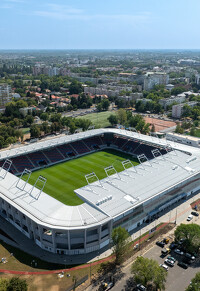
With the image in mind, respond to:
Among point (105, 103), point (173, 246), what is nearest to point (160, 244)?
point (173, 246)

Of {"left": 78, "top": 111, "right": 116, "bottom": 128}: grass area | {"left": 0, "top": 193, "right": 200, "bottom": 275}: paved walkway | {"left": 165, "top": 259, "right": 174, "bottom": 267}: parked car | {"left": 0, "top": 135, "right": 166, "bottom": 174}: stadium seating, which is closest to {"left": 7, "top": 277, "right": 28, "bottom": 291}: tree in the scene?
{"left": 0, "top": 193, "right": 200, "bottom": 275}: paved walkway

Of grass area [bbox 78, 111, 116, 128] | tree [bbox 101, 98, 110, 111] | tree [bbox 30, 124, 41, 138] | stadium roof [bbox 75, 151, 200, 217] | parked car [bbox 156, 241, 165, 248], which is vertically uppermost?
tree [bbox 101, 98, 110, 111]

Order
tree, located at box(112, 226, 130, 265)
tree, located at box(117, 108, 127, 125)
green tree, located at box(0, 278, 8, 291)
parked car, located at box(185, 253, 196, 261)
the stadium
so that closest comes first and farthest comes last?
green tree, located at box(0, 278, 8, 291), tree, located at box(112, 226, 130, 265), parked car, located at box(185, 253, 196, 261), the stadium, tree, located at box(117, 108, 127, 125)

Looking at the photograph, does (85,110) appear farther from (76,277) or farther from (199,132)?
(76,277)

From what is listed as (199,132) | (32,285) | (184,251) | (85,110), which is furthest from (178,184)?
(85,110)

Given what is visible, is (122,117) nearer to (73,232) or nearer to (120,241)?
(73,232)

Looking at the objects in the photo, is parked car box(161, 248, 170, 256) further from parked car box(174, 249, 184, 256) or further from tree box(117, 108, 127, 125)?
tree box(117, 108, 127, 125)

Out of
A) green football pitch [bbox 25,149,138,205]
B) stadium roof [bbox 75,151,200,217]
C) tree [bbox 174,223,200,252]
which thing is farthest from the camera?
green football pitch [bbox 25,149,138,205]

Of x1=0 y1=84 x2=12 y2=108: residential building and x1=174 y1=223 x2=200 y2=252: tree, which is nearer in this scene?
x1=174 y1=223 x2=200 y2=252: tree
